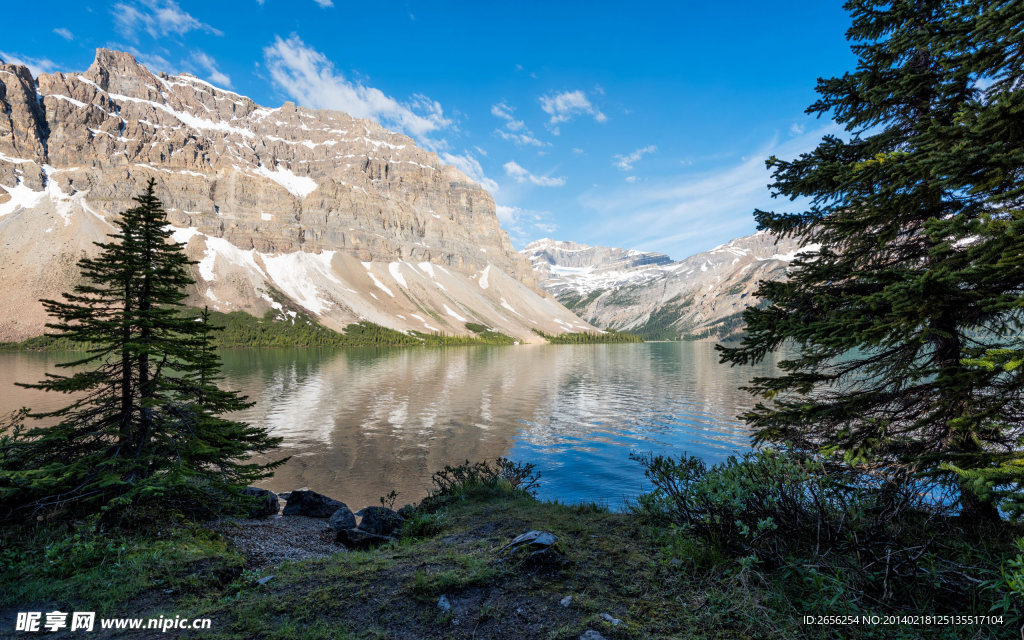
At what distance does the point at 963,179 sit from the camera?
234 inches

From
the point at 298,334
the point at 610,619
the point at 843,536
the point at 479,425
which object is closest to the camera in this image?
the point at 610,619

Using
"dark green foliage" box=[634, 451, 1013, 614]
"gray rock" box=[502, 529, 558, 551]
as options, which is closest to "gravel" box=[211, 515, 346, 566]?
"gray rock" box=[502, 529, 558, 551]

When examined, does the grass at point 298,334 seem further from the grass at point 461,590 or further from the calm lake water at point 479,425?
the grass at point 461,590

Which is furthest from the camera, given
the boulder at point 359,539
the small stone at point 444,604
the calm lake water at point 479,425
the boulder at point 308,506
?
the calm lake water at point 479,425

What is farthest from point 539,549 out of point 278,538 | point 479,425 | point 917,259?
point 479,425

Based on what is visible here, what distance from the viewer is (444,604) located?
5.43 m

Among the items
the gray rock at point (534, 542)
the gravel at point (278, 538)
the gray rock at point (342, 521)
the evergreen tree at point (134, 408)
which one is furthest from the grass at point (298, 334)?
the gray rock at point (534, 542)

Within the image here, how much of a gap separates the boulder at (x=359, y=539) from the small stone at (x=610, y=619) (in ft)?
21.1

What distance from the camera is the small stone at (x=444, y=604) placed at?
211 inches

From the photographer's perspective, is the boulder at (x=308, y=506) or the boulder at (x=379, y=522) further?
the boulder at (x=308, y=506)

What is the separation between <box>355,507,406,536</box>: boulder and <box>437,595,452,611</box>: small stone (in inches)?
209

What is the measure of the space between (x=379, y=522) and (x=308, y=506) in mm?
4587

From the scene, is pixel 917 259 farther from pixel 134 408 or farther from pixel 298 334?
pixel 298 334

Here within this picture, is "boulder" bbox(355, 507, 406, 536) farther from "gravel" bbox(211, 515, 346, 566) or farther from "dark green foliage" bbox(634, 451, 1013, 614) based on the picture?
"dark green foliage" bbox(634, 451, 1013, 614)
